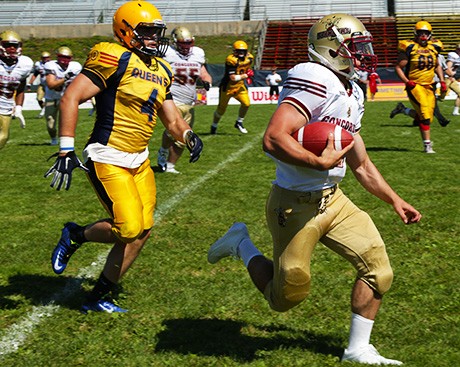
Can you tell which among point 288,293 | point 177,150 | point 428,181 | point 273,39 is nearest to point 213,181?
point 177,150

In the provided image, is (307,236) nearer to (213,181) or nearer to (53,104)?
(213,181)

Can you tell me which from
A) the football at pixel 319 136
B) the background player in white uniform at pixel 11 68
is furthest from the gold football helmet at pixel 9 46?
the football at pixel 319 136

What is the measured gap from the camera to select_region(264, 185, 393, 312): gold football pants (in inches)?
146

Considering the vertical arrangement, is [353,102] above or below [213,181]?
above

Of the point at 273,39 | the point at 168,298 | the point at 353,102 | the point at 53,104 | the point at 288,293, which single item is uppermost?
the point at 353,102

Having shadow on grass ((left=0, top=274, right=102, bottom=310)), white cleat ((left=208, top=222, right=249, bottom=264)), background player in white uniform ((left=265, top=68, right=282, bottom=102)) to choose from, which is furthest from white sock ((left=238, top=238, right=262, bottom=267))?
background player in white uniform ((left=265, top=68, right=282, bottom=102))

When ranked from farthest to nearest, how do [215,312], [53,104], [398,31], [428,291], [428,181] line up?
[398,31] → [53,104] → [428,181] → [428,291] → [215,312]

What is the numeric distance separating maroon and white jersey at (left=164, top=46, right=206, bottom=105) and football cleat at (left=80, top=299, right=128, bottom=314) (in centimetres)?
614

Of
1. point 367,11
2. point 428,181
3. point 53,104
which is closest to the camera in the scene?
point 428,181

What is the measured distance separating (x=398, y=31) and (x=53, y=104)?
90.0 ft

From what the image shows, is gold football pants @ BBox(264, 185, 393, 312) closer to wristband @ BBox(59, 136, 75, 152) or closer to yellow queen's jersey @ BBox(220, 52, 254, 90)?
wristband @ BBox(59, 136, 75, 152)

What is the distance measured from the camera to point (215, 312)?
4.68 metres

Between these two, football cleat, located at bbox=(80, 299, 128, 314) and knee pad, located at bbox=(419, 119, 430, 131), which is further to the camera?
knee pad, located at bbox=(419, 119, 430, 131)

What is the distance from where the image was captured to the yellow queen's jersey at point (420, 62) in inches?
452
